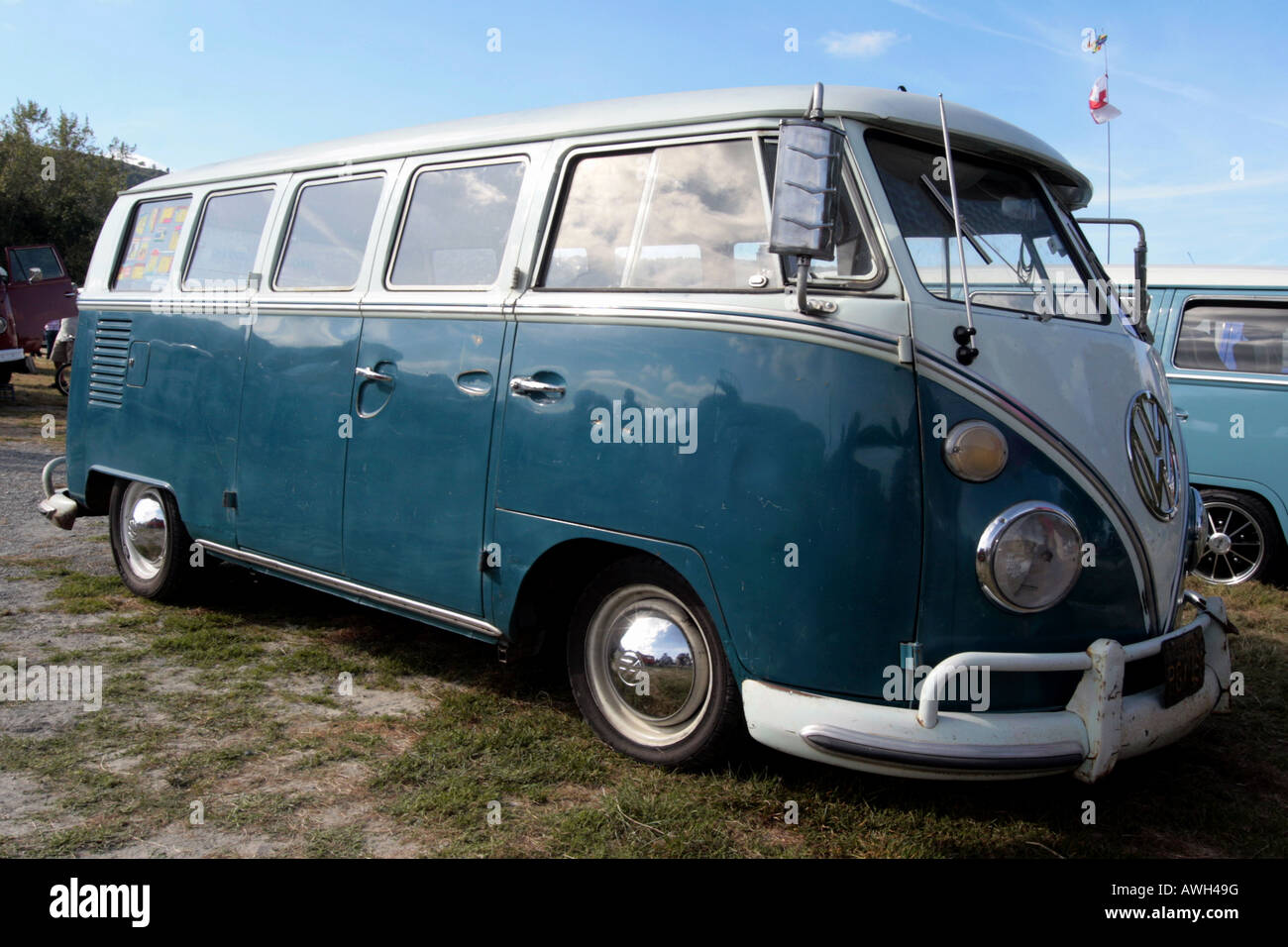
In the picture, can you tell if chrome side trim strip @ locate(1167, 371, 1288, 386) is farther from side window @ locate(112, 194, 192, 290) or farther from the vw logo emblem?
side window @ locate(112, 194, 192, 290)

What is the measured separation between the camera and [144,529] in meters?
5.75

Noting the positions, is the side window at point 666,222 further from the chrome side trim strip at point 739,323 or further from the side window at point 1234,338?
the side window at point 1234,338

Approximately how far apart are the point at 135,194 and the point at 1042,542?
5647 mm

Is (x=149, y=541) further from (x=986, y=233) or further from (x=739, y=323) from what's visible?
(x=986, y=233)

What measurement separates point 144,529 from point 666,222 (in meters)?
3.83

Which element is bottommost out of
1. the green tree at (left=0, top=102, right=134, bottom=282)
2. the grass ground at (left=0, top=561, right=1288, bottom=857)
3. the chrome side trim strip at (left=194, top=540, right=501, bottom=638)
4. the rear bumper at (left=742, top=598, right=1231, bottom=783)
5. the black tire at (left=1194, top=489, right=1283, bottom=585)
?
the grass ground at (left=0, top=561, right=1288, bottom=857)

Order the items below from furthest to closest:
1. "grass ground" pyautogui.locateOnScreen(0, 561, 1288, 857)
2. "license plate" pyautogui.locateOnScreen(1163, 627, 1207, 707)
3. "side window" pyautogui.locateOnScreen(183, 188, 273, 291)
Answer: "side window" pyautogui.locateOnScreen(183, 188, 273, 291), "license plate" pyautogui.locateOnScreen(1163, 627, 1207, 707), "grass ground" pyautogui.locateOnScreen(0, 561, 1288, 857)

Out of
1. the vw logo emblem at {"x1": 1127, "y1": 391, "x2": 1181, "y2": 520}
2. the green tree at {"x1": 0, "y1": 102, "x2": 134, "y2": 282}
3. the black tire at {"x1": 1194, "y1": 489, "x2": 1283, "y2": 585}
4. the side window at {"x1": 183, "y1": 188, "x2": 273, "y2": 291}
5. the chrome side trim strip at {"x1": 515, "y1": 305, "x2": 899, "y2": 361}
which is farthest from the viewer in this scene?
the green tree at {"x1": 0, "y1": 102, "x2": 134, "y2": 282}

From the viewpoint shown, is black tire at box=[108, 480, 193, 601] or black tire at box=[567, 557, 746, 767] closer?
black tire at box=[567, 557, 746, 767]

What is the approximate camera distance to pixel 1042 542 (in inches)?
122

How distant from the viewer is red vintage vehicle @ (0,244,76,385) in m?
17.9

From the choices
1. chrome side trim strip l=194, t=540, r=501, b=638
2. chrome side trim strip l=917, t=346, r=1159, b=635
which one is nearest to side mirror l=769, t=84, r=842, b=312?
chrome side trim strip l=917, t=346, r=1159, b=635

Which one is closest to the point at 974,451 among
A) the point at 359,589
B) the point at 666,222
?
the point at 666,222

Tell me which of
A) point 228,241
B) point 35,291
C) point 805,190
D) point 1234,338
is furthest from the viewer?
point 35,291
